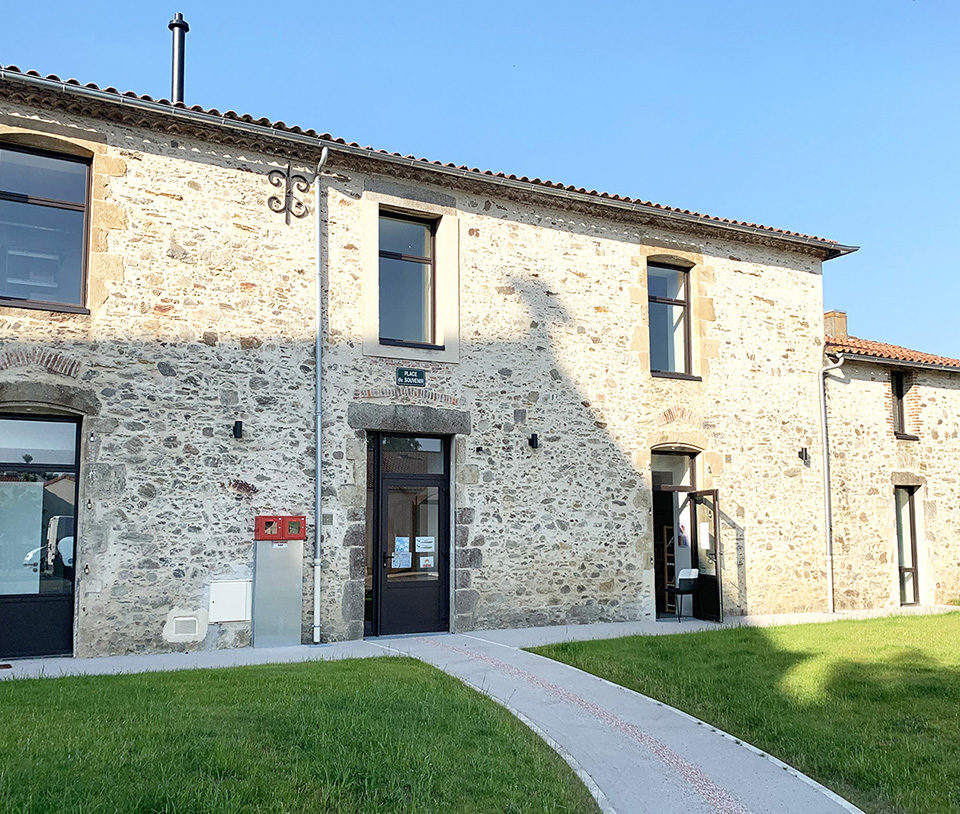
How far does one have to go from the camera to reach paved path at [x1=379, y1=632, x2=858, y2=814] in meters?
4.44

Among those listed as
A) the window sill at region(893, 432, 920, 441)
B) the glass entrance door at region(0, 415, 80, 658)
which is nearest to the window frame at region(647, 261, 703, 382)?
the window sill at region(893, 432, 920, 441)

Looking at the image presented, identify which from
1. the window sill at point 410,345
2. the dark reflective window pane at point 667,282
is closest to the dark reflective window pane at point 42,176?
the window sill at point 410,345

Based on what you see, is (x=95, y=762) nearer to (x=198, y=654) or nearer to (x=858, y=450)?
(x=198, y=654)

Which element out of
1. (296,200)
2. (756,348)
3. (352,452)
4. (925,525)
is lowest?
(925,525)

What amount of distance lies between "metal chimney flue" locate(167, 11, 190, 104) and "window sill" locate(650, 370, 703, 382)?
6.77 m

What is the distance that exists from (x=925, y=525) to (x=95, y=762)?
13.1m

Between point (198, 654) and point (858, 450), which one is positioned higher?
point (858, 450)

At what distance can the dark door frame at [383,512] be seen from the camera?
31.8ft

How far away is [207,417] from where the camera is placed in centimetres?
880

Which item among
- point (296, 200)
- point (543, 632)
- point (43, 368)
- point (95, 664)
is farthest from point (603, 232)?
point (95, 664)

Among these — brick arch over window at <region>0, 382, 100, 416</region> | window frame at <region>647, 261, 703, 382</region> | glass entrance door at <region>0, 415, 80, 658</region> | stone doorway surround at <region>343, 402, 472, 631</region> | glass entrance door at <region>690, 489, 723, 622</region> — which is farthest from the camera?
window frame at <region>647, 261, 703, 382</region>

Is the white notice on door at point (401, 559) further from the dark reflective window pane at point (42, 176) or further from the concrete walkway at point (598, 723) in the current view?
the dark reflective window pane at point (42, 176)

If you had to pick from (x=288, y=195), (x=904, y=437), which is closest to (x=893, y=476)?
(x=904, y=437)

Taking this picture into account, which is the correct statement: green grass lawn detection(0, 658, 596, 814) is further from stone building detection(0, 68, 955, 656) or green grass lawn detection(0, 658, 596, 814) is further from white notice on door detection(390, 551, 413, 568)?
white notice on door detection(390, 551, 413, 568)
